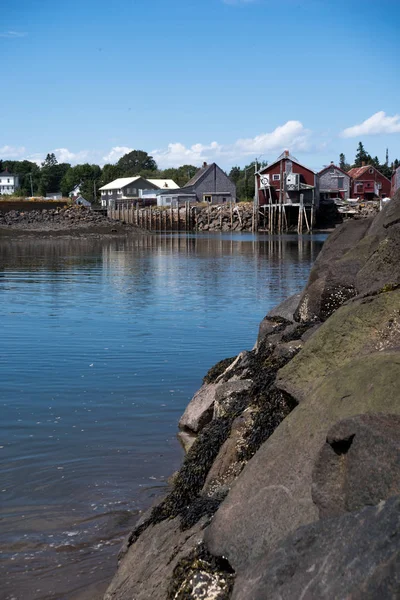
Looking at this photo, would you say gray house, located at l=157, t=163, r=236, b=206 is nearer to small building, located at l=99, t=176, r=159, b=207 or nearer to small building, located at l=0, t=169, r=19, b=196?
small building, located at l=99, t=176, r=159, b=207

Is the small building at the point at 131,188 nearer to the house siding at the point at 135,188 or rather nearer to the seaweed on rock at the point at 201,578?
the house siding at the point at 135,188

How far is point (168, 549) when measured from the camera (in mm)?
5477

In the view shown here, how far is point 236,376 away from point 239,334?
8.77m

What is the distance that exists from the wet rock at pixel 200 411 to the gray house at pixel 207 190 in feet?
367

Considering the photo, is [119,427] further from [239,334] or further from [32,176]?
[32,176]

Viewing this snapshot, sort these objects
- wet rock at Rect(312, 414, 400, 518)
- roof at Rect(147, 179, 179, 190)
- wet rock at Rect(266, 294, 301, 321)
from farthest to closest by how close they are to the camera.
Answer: roof at Rect(147, 179, 179, 190) < wet rock at Rect(266, 294, 301, 321) < wet rock at Rect(312, 414, 400, 518)

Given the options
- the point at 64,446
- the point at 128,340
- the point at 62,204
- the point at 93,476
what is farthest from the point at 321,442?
the point at 62,204

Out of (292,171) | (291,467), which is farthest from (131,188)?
(291,467)

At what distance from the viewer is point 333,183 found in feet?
338

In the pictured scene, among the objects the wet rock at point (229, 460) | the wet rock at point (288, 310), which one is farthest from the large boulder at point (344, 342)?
the wet rock at point (288, 310)

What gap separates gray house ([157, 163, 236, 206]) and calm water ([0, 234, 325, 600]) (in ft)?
305

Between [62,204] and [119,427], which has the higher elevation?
[62,204]

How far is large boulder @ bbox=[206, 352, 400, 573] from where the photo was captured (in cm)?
464

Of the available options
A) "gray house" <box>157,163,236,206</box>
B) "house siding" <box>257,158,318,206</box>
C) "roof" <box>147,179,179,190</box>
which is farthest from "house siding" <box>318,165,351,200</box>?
"roof" <box>147,179,179,190</box>
